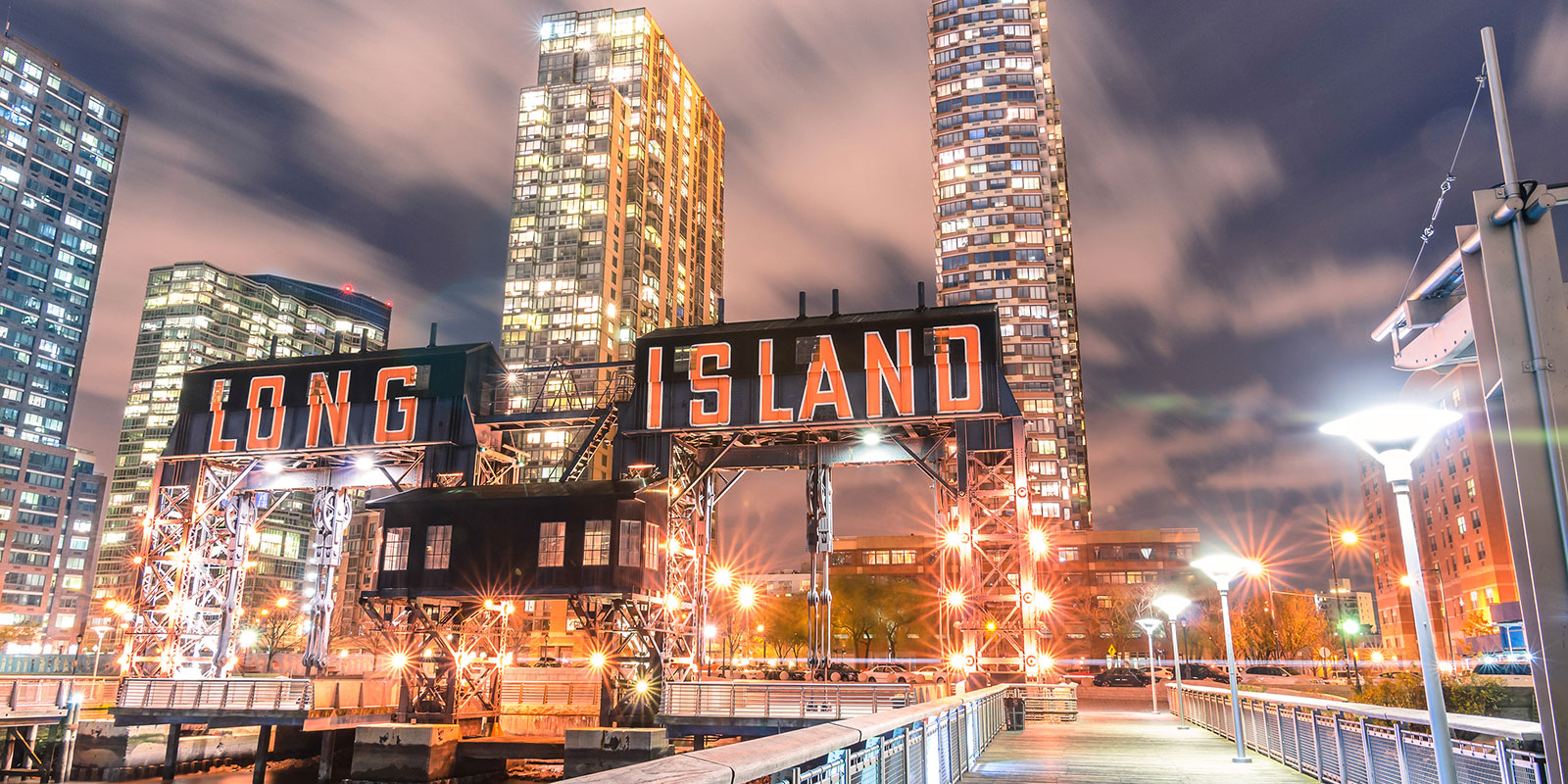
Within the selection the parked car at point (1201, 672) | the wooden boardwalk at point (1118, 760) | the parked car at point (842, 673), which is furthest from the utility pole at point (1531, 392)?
the parked car at point (1201, 672)

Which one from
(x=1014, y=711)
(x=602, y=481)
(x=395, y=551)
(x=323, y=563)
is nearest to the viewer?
(x=1014, y=711)

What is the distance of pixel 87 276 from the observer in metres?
192

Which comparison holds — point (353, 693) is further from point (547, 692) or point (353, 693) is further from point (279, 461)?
point (279, 461)

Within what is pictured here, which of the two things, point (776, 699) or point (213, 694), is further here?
point (213, 694)

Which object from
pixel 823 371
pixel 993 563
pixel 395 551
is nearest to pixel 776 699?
pixel 993 563

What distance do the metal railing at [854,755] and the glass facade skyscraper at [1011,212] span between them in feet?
435

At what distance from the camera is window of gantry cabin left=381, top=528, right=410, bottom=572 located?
1705 inches

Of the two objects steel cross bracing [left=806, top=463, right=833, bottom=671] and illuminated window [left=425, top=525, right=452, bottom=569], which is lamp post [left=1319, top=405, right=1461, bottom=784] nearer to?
steel cross bracing [left=806, top=463, right=833, bottom=671]

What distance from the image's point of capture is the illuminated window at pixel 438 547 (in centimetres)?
4312

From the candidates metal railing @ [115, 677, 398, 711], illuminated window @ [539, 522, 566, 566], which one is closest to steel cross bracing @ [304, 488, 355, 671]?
metal railing @ [115, 677, 398, 711]

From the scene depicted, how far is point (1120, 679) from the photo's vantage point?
72062mm

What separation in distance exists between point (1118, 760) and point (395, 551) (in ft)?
112

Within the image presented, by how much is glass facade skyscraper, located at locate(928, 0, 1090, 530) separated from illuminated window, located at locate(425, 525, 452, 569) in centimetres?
11315

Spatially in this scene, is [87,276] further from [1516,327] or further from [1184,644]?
[1516,327]
